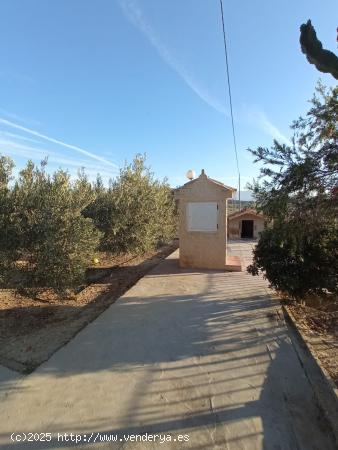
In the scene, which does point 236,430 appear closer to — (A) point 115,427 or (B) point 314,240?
(A) point 115,427

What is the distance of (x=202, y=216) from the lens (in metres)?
9.53

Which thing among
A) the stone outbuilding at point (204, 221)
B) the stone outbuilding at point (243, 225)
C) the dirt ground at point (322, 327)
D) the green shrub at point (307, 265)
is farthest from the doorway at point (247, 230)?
the green shrub at point (307, 265)

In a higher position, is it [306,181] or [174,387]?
[306,181]

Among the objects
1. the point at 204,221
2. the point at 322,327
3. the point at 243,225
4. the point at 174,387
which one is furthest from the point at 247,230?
the point at 174,387

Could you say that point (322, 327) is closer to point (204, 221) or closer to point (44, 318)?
point (204, 221)

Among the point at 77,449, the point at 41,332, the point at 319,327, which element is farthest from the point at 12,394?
the point at 319,327

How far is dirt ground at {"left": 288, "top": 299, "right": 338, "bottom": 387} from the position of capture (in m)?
3.97

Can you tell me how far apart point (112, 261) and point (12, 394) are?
30.9 feet

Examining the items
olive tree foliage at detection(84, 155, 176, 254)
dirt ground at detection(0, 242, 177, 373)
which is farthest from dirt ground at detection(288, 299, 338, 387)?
olive tree foliage at detection(84, 155, 176, 254)

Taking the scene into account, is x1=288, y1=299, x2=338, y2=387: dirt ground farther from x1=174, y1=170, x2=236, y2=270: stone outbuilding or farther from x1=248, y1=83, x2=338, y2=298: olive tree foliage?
x1=174, y1=170, x2=236, y2=270: stone outbuilding

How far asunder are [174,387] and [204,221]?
6511 millimetres

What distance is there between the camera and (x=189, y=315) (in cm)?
557

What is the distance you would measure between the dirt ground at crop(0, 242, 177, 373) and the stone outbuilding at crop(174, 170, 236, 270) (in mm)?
2060

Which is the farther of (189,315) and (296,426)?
(189,315)
